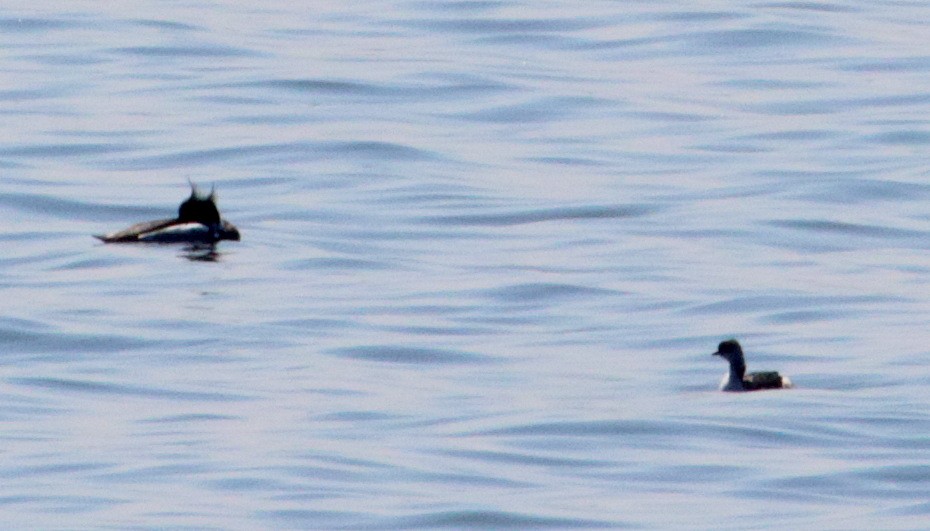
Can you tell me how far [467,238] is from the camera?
73.3ft

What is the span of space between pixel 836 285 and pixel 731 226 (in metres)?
2.54

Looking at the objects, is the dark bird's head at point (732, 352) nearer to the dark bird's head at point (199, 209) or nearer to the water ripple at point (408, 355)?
the water ripple at point (408, 355)

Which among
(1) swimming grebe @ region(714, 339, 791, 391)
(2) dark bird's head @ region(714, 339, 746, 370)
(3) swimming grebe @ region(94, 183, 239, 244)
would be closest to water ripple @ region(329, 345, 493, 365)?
(2) dark bird's head @ region(714, 339, 746, 370)

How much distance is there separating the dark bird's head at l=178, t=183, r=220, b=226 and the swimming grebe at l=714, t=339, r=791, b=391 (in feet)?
22.4

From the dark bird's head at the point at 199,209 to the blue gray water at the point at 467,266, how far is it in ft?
0.98

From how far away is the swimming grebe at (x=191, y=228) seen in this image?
73.3 ft

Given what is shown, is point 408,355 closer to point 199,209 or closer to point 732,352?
point 732,352

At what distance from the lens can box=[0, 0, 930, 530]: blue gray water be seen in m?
13.8

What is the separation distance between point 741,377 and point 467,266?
5475mm

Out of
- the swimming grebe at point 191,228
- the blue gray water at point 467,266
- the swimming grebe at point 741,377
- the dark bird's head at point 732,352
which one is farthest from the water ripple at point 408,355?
the swimming grebe at point 191,228

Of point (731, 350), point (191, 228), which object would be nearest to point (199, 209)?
point (191, 228)

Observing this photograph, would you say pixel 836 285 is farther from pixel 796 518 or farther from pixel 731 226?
pixel 796 518

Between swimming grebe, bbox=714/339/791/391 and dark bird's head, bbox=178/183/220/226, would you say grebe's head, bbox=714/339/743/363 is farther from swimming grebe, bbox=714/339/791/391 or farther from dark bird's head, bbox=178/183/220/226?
dark bird's head, bbox=178/183/220/226

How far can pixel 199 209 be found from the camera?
74.0ft
